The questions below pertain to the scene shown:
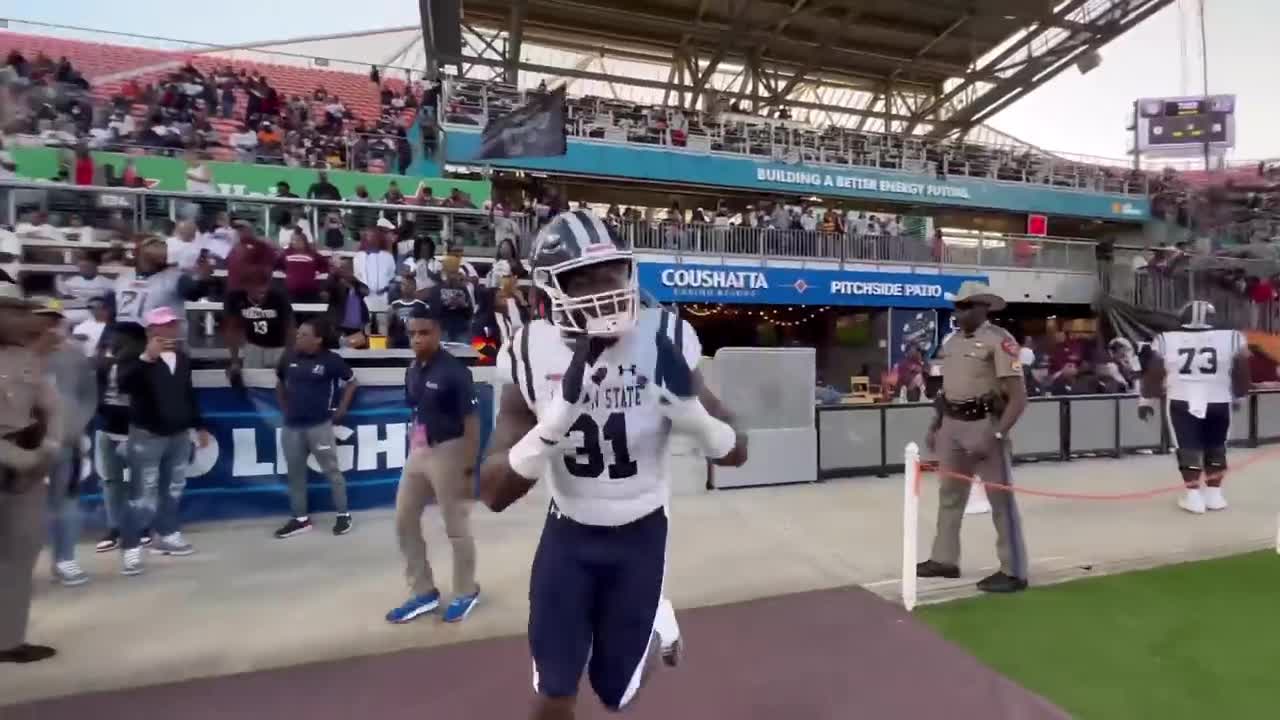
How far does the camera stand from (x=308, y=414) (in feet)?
20.7

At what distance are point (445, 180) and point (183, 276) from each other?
9.16 meters

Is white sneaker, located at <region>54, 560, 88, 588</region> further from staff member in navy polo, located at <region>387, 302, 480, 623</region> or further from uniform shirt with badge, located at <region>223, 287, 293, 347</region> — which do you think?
uniform shirt with badge, located at <region>223, 287, 293, 347</region>

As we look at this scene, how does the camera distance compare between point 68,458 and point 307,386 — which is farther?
point 307,386

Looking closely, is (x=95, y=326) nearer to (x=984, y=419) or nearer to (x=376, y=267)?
(x=376, y=267)

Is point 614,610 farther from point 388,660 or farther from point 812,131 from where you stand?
point 812,131

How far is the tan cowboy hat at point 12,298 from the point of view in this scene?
4.00 m

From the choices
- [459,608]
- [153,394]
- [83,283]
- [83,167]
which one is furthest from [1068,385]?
[83,167]

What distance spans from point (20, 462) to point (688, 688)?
3.53 meters

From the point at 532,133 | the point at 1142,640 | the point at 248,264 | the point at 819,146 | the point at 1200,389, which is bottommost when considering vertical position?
the point at 1142,640

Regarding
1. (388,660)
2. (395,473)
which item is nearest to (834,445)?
(395,473)

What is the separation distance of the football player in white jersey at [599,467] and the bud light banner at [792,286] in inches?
644

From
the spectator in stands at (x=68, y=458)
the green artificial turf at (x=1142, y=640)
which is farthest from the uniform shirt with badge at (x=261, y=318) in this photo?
the green artificial turf at (x=1142, y=640)

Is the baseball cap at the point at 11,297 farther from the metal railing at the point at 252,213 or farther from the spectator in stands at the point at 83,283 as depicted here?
the spectator in stands at the point at 83,283

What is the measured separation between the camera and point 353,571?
5465 mm
